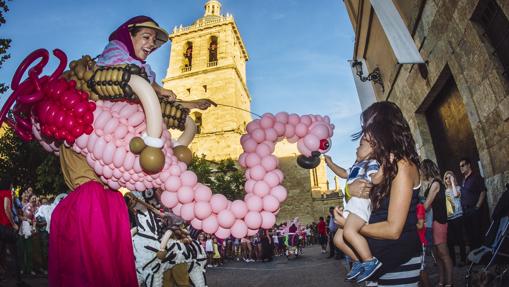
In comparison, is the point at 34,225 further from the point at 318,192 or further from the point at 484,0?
the point at 318,192

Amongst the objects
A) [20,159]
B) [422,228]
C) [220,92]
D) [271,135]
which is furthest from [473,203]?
[220,92]

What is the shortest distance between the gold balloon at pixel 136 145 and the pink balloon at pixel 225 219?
0.57 m

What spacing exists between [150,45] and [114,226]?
121cm

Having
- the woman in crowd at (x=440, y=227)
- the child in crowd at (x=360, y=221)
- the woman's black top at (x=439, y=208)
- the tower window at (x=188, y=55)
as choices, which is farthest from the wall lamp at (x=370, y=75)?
the tower window at (x=188, y=55)

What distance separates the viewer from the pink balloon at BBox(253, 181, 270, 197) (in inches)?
70.5

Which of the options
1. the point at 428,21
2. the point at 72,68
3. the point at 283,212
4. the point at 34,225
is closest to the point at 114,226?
the point at 72,68

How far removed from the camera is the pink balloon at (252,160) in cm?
196

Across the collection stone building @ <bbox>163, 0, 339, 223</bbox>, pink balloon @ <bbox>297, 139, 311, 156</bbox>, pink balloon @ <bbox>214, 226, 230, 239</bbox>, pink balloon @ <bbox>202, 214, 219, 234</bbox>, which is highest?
stone building @ <bbox>163, 0, 339, 223</bbox>

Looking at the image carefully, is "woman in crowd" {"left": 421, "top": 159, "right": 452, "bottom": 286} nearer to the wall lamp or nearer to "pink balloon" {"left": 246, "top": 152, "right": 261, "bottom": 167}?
"pink balloon" {"left": 246, "top": 152, "right": 261, "bottom": 167}

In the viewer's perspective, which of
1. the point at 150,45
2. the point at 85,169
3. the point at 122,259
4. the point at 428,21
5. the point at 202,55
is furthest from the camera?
the point at 202,55

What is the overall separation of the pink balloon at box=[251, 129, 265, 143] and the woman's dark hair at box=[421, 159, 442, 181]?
11.9ft

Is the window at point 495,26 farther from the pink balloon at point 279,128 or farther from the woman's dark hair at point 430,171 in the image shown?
the pink balloon at point 279,128

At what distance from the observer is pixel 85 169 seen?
1.84 meters

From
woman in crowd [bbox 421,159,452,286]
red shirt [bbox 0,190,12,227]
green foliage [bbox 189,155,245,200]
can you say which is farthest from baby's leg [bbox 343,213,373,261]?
green foliage [bbox 189,155,245,200]
